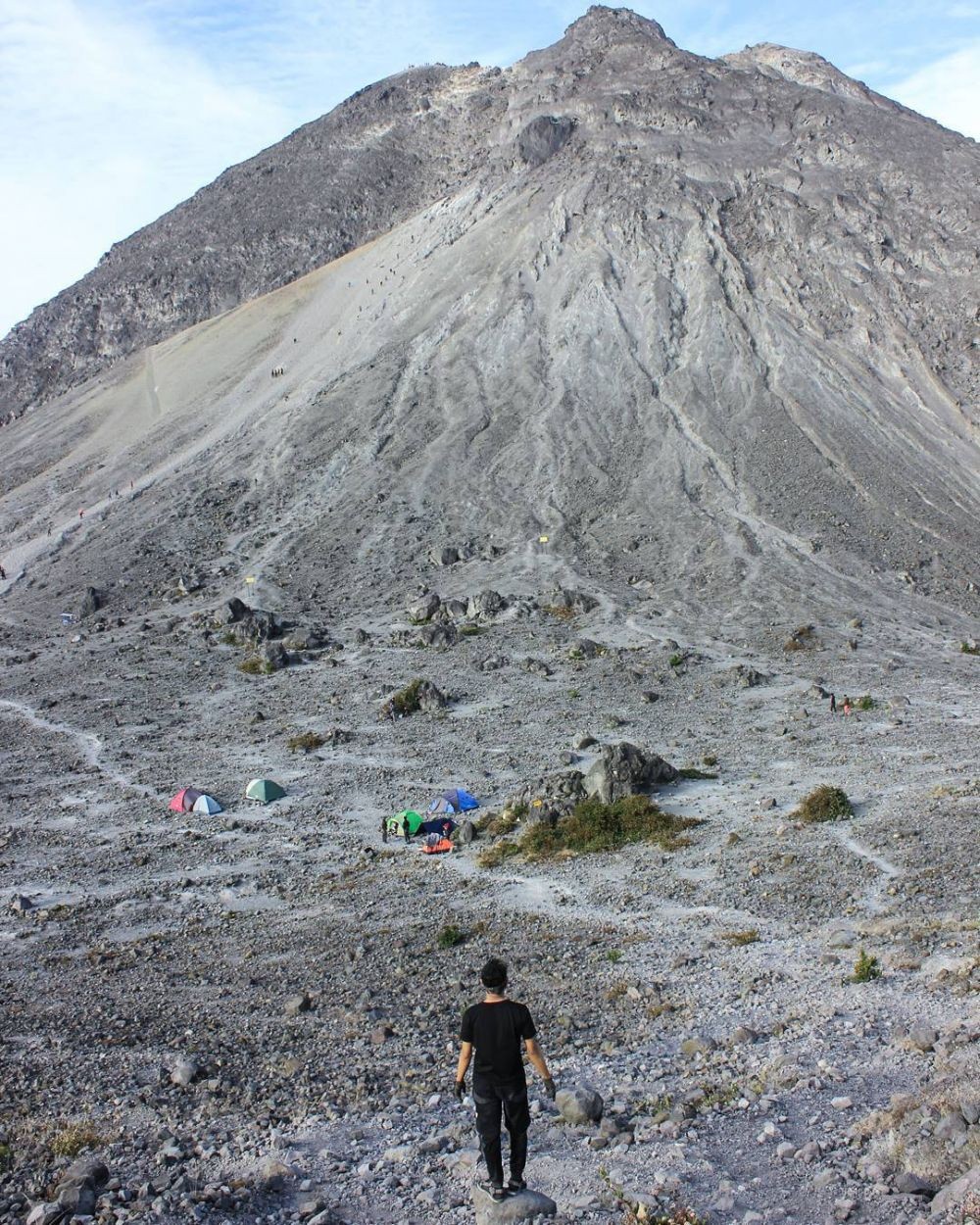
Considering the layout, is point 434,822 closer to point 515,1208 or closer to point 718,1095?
point 718,1095

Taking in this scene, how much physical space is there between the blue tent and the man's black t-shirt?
21.9 m

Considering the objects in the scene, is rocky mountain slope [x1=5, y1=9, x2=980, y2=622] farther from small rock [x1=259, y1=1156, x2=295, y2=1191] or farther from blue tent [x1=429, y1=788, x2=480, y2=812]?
small rock [x1=259, y1=1156, x2=295, y2=1191]

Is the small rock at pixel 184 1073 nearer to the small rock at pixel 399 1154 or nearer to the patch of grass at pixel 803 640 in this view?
the small rock at pixel 399 1154

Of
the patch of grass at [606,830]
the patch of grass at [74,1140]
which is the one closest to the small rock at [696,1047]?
the patch of grass at [74,1140]

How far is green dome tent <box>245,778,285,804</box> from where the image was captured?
34741mm

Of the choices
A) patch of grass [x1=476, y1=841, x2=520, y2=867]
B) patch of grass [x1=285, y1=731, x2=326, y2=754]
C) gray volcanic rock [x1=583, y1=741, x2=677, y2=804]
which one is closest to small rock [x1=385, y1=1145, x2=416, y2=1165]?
patch of grass [x1=476, y1=841, x2=520, y2=867]

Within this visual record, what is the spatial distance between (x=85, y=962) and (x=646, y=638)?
38.3 m

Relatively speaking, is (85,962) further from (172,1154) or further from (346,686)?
(346,686)

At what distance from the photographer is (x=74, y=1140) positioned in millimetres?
12906

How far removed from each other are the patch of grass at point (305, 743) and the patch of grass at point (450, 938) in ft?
65.4

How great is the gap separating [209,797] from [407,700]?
12.9 metres

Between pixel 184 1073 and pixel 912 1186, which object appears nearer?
pixel 912 1186

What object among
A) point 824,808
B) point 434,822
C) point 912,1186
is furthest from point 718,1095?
point 434,822

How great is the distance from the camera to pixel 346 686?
163ft
